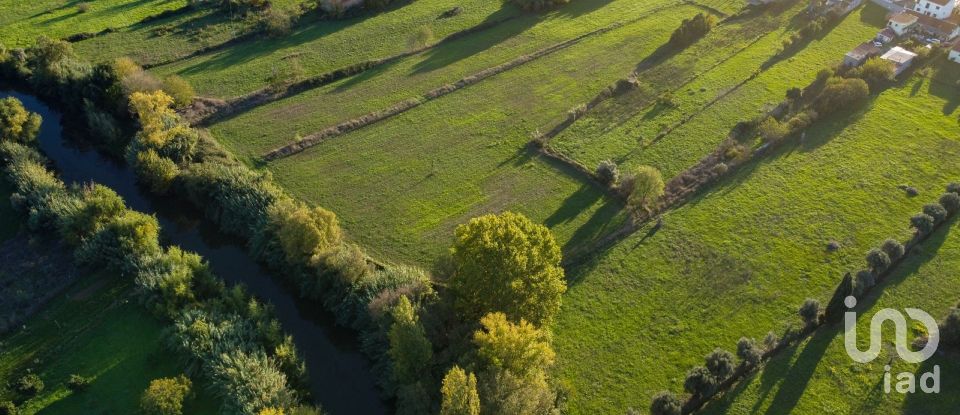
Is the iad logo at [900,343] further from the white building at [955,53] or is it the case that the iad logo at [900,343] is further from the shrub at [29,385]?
the shrub at [29,385]

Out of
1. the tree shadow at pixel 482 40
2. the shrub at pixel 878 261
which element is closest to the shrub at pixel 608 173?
the shrub at pixel 878 261

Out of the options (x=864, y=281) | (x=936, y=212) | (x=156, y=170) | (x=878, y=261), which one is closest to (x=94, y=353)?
(x=156, y=170)

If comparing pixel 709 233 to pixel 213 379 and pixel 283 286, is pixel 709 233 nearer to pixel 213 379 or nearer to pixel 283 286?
pixel 283 286

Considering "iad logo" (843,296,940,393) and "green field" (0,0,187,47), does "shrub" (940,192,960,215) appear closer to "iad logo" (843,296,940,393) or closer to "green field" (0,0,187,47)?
"iad logo" (843,296,940,393)

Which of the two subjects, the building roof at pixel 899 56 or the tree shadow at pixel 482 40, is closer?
the building roof at pixel 899 56

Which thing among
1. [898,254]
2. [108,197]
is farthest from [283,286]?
[898,254]

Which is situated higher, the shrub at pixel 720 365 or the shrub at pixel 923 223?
the shrub at pixel 923 223

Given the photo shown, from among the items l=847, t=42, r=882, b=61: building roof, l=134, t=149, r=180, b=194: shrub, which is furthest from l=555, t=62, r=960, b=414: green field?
l=134, t=149, r=180, b=194: shrub
